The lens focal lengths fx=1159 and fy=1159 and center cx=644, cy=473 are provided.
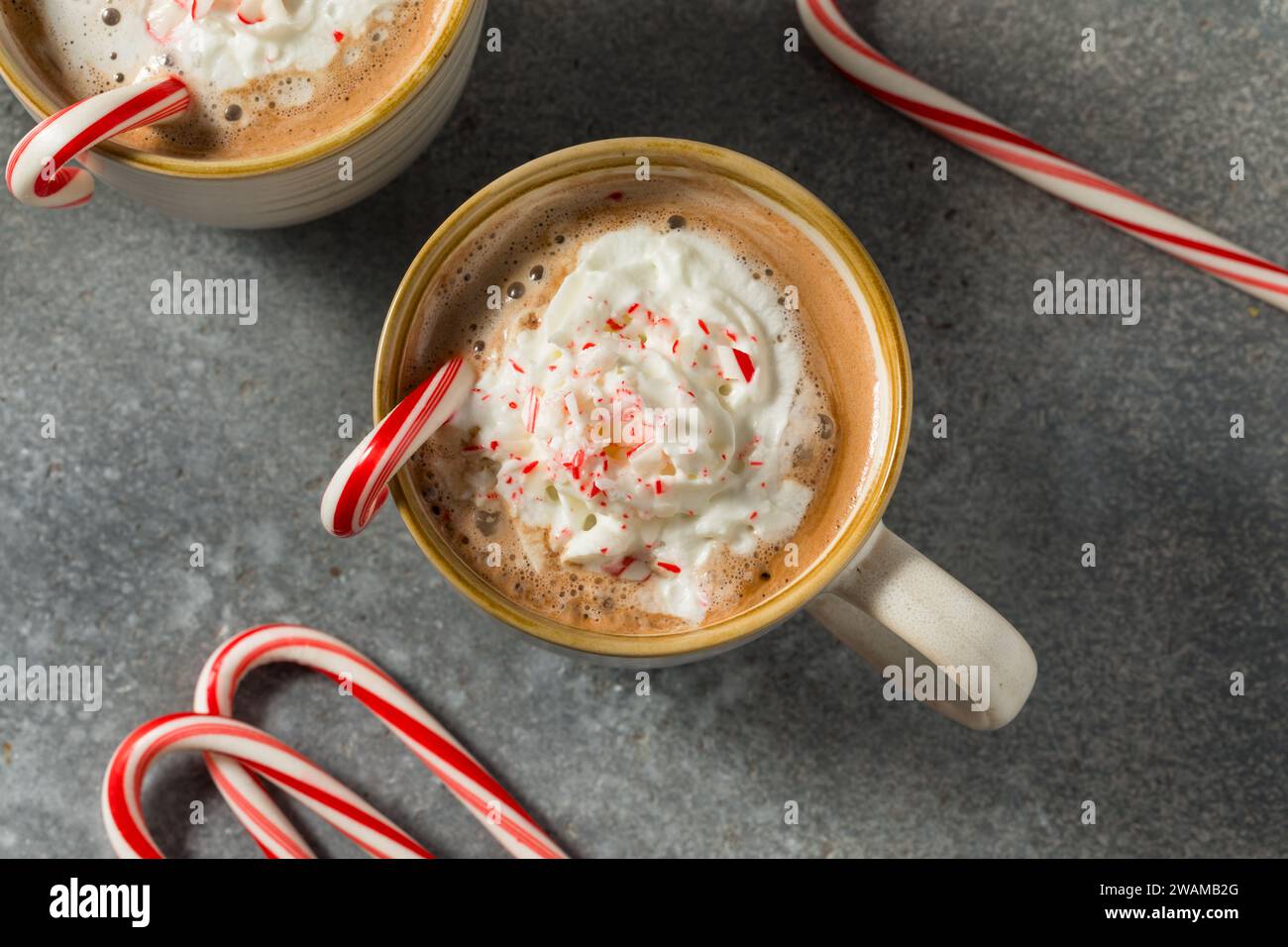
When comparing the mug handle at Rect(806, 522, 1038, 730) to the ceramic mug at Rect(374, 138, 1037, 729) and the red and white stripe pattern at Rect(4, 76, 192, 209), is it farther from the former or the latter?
the red and white stripe pattern at Rect(4, 76, 192, 209)

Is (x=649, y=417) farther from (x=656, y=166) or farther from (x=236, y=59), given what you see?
(x=236, y=59)

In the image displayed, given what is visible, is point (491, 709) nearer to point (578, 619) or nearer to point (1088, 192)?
point (578, 619)

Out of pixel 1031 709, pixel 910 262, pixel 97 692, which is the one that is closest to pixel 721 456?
pixel 910 262
